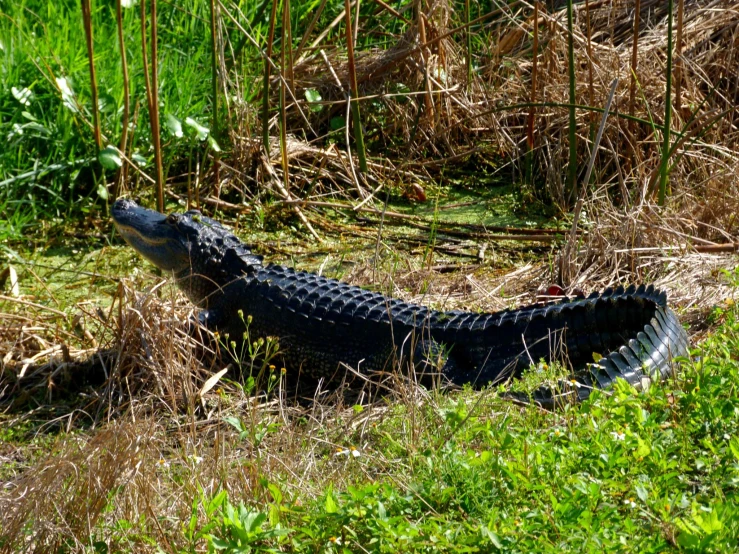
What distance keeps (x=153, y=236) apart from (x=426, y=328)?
1.73 metres

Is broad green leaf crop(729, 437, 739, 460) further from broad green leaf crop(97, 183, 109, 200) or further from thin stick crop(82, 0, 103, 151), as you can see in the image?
broad green leaf crop(97, 183, 109, 200)

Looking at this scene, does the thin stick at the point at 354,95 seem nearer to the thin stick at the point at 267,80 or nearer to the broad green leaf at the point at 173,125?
the thin stick at the point at 267,80

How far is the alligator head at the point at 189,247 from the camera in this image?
15.5 ft

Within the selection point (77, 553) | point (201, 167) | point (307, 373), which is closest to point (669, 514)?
point (77, 553)

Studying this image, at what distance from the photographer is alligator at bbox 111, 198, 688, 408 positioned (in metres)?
3.63

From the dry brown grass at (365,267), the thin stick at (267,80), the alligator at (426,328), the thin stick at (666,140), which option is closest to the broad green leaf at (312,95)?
the dry brown grass at (365,267)

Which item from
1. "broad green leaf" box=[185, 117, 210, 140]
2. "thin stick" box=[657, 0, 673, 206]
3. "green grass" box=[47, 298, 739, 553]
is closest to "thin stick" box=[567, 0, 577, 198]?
"thin stick" box=[657, 0, 673, 206]

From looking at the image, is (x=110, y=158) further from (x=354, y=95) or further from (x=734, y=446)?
(x=734, y=446)

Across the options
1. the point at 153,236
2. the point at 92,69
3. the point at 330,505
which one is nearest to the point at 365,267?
the point at 153,236

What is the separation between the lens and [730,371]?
3.03m

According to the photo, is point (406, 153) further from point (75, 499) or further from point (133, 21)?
point (75, 499)

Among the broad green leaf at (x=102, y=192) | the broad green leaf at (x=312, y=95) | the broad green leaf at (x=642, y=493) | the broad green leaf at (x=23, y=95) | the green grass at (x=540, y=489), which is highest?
the broad green leaf at (x=23, y=95)

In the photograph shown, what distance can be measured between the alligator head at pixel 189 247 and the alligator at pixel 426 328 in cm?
1

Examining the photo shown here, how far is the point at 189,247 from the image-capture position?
4.64m
